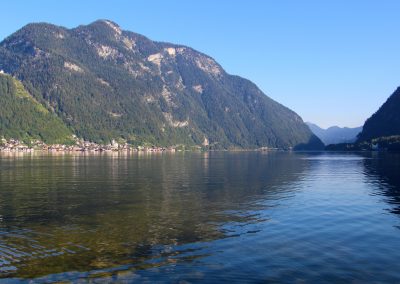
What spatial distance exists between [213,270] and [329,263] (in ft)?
28.3

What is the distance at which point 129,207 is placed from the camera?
56344 millimetres

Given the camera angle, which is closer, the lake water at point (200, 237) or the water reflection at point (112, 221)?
the lake water at point (200, 237)

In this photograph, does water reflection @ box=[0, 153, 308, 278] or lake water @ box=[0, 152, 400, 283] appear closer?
lake water @ box=[0, 152, 400, 283]

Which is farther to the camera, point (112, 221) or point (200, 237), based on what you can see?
point (112, 221)

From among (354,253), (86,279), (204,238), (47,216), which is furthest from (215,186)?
(86,279)

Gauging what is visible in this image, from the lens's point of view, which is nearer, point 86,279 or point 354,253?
point 86,279

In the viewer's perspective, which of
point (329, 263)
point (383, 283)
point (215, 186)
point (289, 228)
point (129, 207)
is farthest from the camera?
point (215, 186)

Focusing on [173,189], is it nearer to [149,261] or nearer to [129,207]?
[129,207]

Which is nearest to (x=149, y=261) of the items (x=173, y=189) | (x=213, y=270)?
(x=213, y=270)

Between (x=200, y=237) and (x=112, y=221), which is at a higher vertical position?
(x=112, y=221)

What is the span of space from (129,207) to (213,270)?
1185 inches

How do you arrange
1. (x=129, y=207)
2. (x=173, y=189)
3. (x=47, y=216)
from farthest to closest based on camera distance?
(x=173, y=189) < (x=129, y=207) < (x=47, y=216)

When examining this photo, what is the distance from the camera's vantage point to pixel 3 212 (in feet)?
168

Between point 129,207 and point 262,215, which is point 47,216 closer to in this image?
point 129,207
